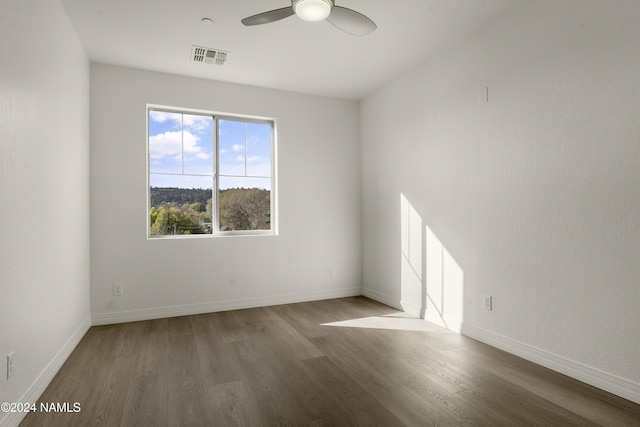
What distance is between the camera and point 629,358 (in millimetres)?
2123

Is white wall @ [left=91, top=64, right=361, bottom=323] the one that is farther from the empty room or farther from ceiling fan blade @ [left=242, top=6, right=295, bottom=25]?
ceiling fan blade @ [left=242, top=6, right=295, bottom=25]

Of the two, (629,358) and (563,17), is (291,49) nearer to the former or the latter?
(563,17)

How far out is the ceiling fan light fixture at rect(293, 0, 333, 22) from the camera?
224cm

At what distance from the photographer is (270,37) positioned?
3.20 m

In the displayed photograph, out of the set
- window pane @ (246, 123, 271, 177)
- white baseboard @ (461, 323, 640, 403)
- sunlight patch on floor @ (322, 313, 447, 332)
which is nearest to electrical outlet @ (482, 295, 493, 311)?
white baseboard @ (461, 323, 640, 403)

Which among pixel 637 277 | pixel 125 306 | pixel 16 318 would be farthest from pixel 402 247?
pixel 16 318

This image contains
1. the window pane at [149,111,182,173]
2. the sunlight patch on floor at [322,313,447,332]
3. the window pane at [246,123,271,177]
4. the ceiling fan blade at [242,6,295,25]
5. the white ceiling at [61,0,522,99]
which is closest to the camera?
the ceiling fan blade at [242,6,295,25]

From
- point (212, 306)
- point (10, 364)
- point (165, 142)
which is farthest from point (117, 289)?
point (10, 364)

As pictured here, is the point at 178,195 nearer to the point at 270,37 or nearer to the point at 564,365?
the point at 270,37

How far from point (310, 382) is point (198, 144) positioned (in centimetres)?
304

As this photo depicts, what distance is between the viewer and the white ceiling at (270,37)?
108 inches

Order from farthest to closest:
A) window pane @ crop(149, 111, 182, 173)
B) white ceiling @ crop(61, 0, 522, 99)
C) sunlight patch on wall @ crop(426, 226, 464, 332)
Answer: window pane @ crop(149, 111, 182, 173) → sunlight patch on wall @ crop(426, 226, 464, 332) → white ceiling @ crop(61, 0, 522, 99)

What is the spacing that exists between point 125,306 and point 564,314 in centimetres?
398

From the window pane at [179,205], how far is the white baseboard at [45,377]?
1.30 meters
